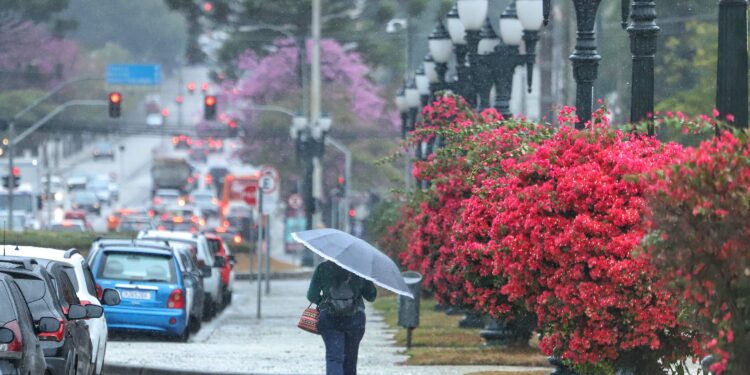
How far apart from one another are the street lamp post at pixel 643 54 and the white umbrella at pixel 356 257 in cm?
247

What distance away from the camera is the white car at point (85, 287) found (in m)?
16.0

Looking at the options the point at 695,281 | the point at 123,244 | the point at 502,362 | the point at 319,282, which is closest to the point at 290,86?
the point at 123,244

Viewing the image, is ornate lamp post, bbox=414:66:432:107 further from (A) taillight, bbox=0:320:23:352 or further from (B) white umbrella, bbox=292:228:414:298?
(A) taillight, bbox=0:320:23:352

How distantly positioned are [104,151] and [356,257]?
11581cm

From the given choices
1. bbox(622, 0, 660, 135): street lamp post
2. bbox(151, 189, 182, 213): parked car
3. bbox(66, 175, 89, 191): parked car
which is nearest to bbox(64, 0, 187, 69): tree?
bbox(66, 175, 89, 191): parked car

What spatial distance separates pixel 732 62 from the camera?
11852mm

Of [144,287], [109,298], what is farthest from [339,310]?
[144,287]

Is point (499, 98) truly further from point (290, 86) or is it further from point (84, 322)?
point (290, 86)

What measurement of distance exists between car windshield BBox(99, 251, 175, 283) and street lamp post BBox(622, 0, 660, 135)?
11.1 meters

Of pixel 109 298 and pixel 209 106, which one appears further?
pixel 209 106

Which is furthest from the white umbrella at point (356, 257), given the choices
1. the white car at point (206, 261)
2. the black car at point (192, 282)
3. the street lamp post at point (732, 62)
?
the white car at point (206, 261)

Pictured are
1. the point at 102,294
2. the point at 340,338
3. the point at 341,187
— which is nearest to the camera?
the point at 340,338

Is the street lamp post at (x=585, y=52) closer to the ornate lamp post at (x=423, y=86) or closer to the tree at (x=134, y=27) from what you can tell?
the ornate lamp post at (x=423, y=86)

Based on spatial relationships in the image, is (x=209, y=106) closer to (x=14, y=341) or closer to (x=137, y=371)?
(x=137, y=371)
